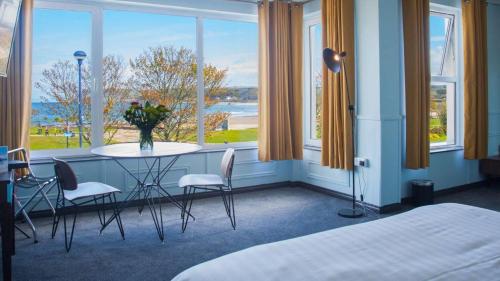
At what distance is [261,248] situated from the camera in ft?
4.51

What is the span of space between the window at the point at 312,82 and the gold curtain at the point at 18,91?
10.9 feet

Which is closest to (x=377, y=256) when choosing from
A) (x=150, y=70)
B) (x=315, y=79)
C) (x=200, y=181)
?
(x=200, y=181)

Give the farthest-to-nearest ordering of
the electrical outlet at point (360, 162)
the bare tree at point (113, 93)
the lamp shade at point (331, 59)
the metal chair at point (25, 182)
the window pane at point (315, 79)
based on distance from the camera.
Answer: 1. the window pane at point (315, 79)
2. the bare tree at point (113, 93)
3. the electrical outlet at point (360, 162)
4. the lamp shade at point (331, 59)
5. the metal chair at point (25, 182)

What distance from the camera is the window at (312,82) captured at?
18.1 ft

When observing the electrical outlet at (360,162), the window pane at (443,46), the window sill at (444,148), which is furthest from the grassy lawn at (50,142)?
the window pane at (443,46)

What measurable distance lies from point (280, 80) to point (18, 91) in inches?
117

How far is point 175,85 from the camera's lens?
508cm

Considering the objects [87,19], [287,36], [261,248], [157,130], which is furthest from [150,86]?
[261,248]

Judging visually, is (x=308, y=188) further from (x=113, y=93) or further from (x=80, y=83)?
(x=80, y=83)

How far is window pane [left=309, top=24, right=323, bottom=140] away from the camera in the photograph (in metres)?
5.51

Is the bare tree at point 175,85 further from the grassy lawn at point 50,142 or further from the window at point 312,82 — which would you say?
the window at point 312,82

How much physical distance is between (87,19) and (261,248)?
4041mm

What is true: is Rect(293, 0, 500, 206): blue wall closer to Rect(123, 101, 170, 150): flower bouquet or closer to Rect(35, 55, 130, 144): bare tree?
Rect(123, 101, 170, 150): flower bouquet

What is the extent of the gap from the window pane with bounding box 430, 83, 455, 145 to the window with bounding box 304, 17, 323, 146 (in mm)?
1462
